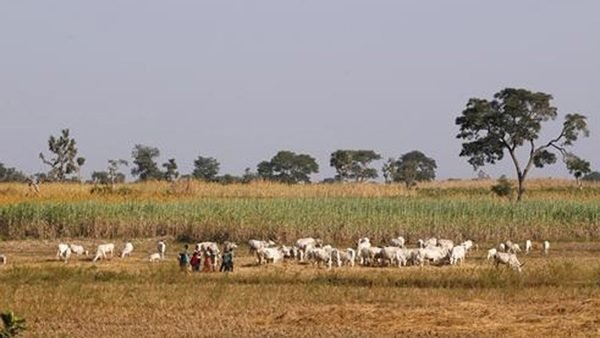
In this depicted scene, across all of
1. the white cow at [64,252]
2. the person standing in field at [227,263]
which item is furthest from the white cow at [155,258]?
the person standing in field at [227,263]

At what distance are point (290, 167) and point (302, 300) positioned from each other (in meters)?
87.6

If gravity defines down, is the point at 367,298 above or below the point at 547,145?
below

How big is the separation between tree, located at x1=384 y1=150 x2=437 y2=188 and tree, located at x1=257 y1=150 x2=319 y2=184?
8591 millimetres

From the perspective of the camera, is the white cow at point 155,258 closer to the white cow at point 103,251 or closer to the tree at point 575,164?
the white cow at point 103,251

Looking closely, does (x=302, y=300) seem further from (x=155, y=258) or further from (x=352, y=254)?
(x=155, y=258)

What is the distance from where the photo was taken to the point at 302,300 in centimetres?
2216

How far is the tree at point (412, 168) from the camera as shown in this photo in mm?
104312

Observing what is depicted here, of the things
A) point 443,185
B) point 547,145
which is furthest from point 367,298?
point 443,185

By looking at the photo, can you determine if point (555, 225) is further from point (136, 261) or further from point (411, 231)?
point (136, 261)

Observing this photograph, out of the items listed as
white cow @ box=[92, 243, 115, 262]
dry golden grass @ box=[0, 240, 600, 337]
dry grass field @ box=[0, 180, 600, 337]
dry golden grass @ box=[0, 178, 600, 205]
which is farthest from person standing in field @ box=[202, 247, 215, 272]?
dry golden grass @ box=[0, 178, 600, 205]

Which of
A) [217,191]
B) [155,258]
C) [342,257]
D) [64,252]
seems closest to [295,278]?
[342,257]

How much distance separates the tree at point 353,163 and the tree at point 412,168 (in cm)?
205

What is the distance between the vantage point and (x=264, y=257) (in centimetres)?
3114

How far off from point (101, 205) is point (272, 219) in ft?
25.8
